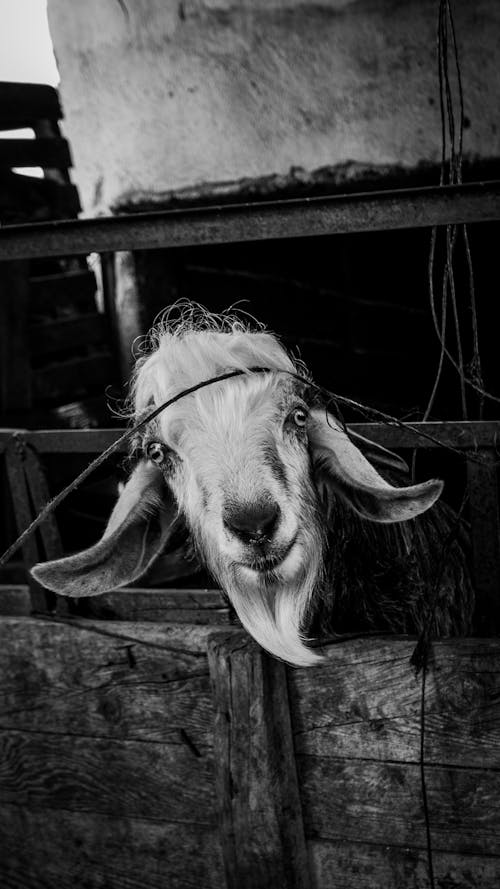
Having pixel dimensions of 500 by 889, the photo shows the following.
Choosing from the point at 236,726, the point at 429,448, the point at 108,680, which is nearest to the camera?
the point at 236,726

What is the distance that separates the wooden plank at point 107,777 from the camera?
9.22 feet

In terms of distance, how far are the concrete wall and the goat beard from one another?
2434 millimetres

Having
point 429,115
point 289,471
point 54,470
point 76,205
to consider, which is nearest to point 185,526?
point 289,471

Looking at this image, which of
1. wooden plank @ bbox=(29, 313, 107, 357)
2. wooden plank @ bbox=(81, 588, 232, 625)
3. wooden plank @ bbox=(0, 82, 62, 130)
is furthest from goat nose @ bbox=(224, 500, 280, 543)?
wooden plank @ bbox=(0, 82, 62, 130)

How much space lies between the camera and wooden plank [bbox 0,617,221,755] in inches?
110

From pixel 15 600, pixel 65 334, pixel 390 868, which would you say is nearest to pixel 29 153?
pixel 65 334

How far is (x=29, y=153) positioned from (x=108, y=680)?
152 inches

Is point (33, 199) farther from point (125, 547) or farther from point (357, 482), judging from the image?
point (357, 482)

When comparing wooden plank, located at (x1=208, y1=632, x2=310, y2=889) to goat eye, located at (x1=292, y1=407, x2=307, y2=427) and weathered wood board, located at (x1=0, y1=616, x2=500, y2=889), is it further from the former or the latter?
goat eye, located at (x1=292, y1=407, x2=307, y2=427)

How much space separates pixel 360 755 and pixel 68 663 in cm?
106

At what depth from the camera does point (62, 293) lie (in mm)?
5551

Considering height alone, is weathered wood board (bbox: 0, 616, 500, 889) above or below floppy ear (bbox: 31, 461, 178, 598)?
below

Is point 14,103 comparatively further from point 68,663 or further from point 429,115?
point 68,663

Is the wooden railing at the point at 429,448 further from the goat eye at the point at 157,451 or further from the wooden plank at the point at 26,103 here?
the wooden plank at the point at 26,103
